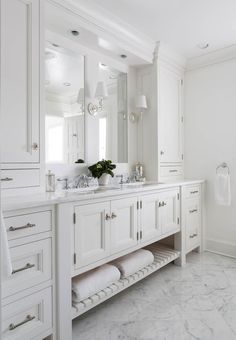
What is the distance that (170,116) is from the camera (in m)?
3.09

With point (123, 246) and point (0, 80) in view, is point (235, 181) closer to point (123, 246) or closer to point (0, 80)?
point (123, 246)

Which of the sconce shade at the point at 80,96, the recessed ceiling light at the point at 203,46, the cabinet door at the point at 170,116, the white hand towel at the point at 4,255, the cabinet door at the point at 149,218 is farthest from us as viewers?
the cabinet door at the point at 170,116

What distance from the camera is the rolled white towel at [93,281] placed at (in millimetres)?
1682

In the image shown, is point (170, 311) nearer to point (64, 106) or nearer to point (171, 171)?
point (171, 171)

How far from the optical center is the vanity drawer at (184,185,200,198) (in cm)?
283

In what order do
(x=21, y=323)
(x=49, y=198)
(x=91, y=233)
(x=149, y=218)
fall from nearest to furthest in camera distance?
(x=21, y=323)
(x=49, y=198)
(x=91, y=233)
(x=149, y=218)

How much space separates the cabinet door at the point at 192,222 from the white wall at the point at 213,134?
204 mm

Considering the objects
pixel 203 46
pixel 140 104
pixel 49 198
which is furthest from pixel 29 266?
pixel 203 46

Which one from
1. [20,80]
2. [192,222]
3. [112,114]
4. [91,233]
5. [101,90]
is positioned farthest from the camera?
[192,222]

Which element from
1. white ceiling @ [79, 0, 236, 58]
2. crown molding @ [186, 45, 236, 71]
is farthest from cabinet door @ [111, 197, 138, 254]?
crown molding @ [186, 45, 236, 71]

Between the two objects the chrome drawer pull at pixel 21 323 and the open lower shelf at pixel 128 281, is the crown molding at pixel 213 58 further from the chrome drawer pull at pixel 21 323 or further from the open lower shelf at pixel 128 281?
the chrome drawer pull at pixel 21 323

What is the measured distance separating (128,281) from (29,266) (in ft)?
3.17

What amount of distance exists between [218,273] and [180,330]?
1025 mm

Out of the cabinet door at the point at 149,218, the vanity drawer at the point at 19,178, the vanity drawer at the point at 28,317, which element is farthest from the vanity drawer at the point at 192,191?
the vanity drawer at the point at 28,317
